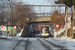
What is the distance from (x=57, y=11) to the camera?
4950 cm

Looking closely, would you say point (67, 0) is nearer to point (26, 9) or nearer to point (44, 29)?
point (44, 29)

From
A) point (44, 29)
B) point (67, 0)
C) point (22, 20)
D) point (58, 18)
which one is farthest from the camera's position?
point (22, 20)

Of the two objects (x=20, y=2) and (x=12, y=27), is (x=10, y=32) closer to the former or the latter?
(x=12, y=27)

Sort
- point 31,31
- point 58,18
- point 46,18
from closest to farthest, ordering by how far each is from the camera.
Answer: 1. point 58,18
2. point 46,18
3. point 31,31

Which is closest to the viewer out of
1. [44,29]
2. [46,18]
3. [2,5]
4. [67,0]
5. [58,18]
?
[67,0]

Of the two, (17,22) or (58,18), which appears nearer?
(58,18)

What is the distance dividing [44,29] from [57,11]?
32.2ft

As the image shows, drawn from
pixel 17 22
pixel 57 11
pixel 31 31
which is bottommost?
pixel 31 31

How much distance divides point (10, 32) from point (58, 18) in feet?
45.8

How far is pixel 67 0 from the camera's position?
86.6 feet

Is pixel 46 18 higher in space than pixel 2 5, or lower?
lower

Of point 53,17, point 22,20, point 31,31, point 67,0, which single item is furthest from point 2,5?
point 67,0

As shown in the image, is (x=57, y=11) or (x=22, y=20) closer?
(x=57, y=11)

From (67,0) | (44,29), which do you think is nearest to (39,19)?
(44,29)
